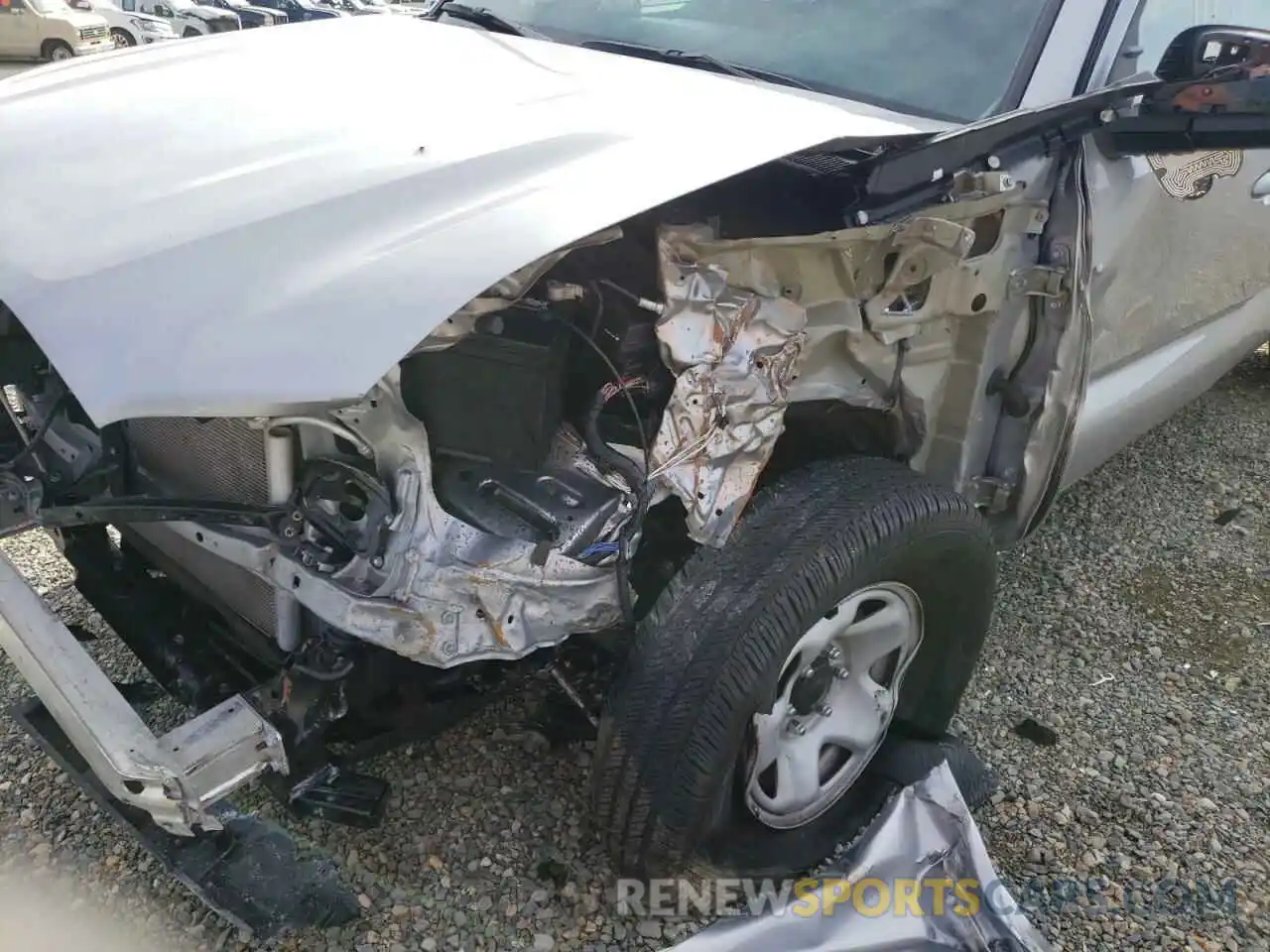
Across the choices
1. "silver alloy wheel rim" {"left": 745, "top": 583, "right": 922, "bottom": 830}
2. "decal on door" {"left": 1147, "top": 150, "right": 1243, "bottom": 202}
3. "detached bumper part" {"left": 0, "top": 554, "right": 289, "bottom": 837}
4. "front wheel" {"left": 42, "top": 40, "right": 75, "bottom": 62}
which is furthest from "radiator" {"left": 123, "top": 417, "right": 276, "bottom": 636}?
"front wheel" {"left": 42, "top": 40, "right": 75, "bottom": 62}

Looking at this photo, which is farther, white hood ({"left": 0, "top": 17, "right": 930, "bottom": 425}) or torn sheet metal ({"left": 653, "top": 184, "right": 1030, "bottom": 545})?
torn sheet metal ({"left": 653, "top": 184, "right": 1030, "bottom": 545})

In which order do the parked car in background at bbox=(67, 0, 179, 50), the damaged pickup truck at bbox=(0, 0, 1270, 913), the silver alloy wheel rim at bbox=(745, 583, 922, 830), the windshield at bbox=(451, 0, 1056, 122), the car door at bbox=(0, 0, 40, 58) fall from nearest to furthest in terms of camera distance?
the damaged pickup truck at bbox=(0, 0, 1270, 913) → the silver alloy wheel rim at bbox=(745, 583, 922, 830) → the windshield at bbox=(451, 0, 1056, 122) → the car door at bbox=(0, 0, 40, 58) → the parked car in background at bbox=(67, 0, 179, 50)

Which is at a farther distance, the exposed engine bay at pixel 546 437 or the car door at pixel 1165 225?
the car door at pixel 1165 225

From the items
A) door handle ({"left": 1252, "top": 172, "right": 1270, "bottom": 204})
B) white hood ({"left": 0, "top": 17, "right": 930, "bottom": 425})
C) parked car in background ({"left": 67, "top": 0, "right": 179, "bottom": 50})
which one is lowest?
parked car in background ({"left": 67, "top": 0, "right": 179, "bottom": 50})

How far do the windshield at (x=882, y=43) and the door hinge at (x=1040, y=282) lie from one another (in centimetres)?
36

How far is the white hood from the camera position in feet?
A: 4.40

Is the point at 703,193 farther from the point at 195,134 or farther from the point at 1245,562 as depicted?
the point at 1245,562

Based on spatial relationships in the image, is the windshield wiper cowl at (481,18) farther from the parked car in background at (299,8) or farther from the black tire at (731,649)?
the parked car in background at (299,8)

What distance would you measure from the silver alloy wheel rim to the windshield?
3.56ft

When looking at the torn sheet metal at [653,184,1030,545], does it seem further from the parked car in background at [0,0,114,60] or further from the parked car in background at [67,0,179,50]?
the parked car in background at [67,0,179,50]

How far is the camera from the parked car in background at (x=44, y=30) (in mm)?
14539

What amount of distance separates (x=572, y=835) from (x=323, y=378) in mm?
1292

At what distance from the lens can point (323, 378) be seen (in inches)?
51.7

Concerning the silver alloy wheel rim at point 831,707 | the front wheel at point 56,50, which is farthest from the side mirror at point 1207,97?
the front wheel at point 56,50
